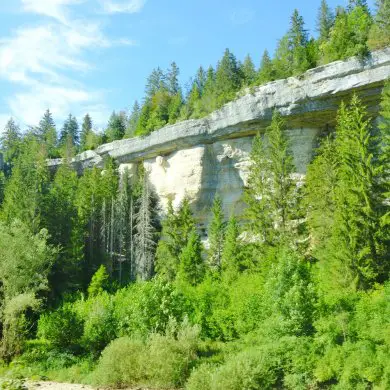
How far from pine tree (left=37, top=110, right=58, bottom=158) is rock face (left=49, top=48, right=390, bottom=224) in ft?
84.3

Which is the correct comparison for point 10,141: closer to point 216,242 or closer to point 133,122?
point 133,122

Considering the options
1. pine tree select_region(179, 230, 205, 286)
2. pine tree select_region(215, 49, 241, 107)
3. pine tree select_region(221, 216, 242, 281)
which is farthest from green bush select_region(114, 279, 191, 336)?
pine tree select_region(215, 49, 241, 107)

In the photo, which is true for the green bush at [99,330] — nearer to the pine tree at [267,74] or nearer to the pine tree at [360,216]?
the pine tree at [360,216]

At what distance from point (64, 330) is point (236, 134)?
76.5ft

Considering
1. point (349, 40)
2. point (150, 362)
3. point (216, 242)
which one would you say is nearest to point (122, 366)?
point (150, 362)

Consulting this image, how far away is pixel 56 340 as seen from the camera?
28000 mm

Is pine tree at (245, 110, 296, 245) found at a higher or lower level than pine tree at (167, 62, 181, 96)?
lower

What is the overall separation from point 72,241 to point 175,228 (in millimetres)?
9420

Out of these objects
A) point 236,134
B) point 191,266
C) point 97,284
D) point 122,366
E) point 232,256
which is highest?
point 236,134

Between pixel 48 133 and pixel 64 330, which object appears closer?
pixel 64 330

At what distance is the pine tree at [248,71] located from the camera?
48125 mm

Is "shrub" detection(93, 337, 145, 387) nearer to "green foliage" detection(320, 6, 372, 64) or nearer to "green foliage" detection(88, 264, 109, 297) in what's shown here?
"green foliage" detection(88, 264, 109, 297)

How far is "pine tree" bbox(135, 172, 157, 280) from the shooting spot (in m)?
42.9

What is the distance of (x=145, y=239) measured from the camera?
43500mm
